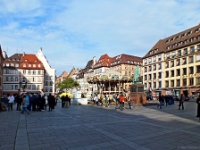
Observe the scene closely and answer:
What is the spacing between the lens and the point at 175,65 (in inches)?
2322

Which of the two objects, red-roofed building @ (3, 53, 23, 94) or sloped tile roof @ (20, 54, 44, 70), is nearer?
red-roofed building @ (3, 53, 23, 94)

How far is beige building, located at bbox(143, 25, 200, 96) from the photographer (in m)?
52.6

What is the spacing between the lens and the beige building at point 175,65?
52.6 meters

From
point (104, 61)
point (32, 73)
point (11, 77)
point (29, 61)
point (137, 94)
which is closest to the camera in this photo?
point (137, 94)

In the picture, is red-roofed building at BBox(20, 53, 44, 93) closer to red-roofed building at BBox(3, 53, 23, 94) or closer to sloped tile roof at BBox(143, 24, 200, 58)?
red-roofed building at BBox(3, 53, 23, 94)

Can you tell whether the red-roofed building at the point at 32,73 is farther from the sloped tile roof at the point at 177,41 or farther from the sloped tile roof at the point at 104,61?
the sloped tile roof at the point at 177,41

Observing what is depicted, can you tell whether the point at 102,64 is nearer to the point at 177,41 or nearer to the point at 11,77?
the point at 177,41

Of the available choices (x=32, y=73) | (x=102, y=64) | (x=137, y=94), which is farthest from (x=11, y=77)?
(x=137, y=94)

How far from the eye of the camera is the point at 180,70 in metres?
56.8

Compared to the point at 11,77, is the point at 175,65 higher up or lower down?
higher up

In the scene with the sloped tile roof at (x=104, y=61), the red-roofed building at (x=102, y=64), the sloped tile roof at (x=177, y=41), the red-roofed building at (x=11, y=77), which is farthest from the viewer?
the sloped tile roof at (x=104, y=61)

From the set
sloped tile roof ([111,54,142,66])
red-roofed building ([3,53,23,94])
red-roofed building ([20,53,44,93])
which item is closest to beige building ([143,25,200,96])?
sloped tile roof ([111,54,142,66])

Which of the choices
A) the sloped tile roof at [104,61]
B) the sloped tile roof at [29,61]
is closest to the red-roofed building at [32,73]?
the sloped tile roof at [29,61]

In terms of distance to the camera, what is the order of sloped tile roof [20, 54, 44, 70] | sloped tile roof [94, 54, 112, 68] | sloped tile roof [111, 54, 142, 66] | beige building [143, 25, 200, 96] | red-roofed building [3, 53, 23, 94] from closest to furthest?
beige building [143, 25, 200, 96], red-roofed building [3, 53, 23, 94], sloped tile roof [20, 54, 44, 70], sloped tile roof [111, 54, 142, 66], sloped tile roof [94, 54, 112, 68]
